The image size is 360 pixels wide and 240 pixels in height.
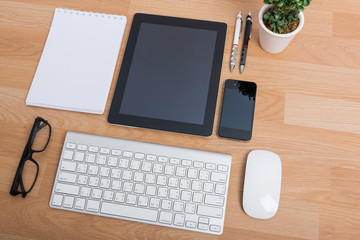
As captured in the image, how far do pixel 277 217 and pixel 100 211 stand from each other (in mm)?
424

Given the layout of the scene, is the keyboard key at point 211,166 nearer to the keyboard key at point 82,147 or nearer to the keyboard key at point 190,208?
the keyboard key at point 190,208

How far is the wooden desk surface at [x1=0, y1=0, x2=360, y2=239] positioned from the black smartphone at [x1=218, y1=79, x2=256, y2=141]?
0.02 m

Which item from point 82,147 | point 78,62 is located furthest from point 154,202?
point 78,62

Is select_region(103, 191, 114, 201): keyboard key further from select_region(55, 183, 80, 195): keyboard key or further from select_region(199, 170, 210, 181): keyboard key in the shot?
select_region(199, 170, 210, 181): keyboard key

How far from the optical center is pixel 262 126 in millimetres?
742

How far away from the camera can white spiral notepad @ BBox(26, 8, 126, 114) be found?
30.5 inches

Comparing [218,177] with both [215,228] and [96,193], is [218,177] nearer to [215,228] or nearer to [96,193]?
[215,228]

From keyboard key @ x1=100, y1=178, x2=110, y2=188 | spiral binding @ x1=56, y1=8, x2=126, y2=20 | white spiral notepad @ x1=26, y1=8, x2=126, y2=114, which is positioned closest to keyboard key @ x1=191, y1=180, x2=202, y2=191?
keyboard key @ x1=100, y1=178, x2=110, y2=188

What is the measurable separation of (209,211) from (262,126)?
0.26m

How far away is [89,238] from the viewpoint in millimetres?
681

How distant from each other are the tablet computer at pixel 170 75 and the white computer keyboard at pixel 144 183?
2.8 inches

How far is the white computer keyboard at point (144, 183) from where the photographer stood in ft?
2.23

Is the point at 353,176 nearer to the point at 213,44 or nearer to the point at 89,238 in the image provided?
the point at 213,44

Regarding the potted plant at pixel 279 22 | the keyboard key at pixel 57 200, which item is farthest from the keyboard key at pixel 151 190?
the potted plant at pixel 279 22
